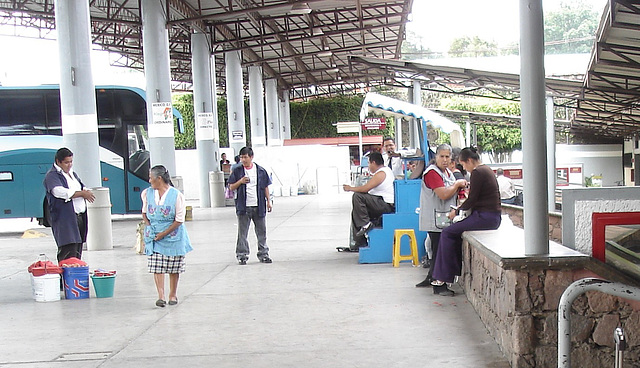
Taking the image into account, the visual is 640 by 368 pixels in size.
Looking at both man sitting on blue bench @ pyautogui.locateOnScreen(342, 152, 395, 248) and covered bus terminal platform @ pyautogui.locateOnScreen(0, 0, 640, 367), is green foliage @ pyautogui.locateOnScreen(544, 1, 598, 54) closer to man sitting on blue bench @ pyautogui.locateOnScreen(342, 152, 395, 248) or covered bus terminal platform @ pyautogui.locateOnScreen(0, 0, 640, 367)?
covered bus terminal platform @ pyautogui.locateOnScreen(0, 0, 640, 367)

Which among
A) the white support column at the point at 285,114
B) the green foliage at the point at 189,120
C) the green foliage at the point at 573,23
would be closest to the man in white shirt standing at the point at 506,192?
the green foliage at the point at 573,23

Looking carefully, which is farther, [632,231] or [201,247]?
[201,247]

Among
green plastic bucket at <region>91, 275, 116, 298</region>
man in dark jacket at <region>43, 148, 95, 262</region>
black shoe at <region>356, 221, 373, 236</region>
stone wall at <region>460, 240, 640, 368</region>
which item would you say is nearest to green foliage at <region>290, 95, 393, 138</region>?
black shoe at <region>356, 221, 373, 236</region>

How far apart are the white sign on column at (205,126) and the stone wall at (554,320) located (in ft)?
69.2

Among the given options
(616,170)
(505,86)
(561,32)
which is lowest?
(616,170)

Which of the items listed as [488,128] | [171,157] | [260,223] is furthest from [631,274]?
[488,128]

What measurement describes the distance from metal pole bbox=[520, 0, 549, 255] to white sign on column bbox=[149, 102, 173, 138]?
1475 centimetres

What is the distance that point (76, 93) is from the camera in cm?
1378

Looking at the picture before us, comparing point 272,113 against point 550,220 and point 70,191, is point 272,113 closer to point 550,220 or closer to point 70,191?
point 550,220

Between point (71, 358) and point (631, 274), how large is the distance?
446cm

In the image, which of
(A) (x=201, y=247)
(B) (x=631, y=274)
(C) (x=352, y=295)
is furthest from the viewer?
(A) (x=201, y=247)

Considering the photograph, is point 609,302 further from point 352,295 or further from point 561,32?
point 561,32

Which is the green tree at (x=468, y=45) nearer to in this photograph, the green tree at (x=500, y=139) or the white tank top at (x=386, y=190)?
the green tree at (x=500, y=139)

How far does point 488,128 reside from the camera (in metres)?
54.4
